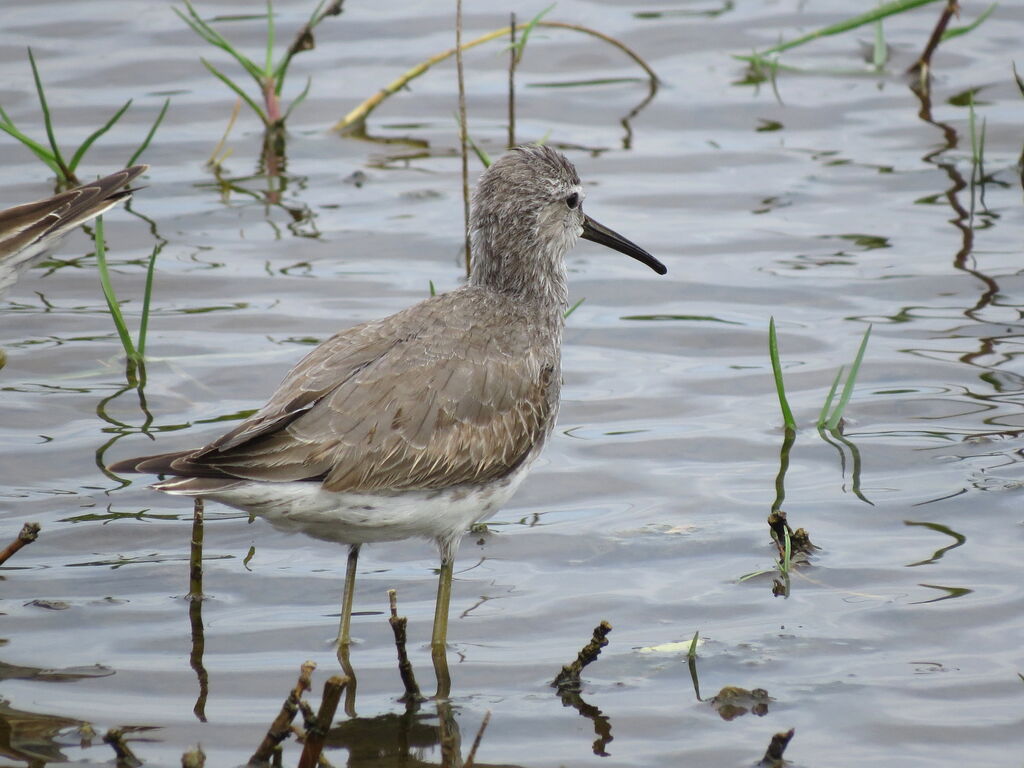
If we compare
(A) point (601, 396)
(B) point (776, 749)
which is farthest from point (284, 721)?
(A) point (601, 396)

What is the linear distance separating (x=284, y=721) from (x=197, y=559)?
1914 mm

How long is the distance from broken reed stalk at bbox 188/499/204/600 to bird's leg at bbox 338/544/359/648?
675mm

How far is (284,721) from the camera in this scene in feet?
16.1

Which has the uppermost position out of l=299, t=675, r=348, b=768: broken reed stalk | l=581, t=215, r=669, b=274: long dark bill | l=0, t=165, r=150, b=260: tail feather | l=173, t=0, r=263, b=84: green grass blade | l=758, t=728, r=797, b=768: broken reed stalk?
l=173, t=0, r=263, b=84: green grass blade

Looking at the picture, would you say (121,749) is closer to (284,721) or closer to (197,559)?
(284,721)

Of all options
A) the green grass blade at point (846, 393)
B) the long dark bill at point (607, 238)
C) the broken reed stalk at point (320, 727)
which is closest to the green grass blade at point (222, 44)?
the long dark bill at point (607, 238)

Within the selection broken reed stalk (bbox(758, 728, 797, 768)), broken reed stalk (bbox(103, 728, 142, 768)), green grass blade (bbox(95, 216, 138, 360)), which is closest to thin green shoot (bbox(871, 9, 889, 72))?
green grass blade (bbox(95, 216, 138, 360))

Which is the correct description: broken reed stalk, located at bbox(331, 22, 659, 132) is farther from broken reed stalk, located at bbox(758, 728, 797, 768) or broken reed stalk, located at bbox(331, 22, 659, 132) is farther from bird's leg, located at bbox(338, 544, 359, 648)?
broken reed stalk, located at bbox(758, 728, 797, 768)

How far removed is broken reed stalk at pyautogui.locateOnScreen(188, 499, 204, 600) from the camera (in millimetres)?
6594

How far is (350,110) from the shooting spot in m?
13.0

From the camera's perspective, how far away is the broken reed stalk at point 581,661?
568 cm

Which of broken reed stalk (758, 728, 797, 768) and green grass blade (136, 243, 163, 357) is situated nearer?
broken reed stalk (758, 728, 797, 768)

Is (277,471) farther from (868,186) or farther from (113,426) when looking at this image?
(868,186)

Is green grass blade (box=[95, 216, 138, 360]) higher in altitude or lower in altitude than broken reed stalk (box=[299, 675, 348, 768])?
higher
